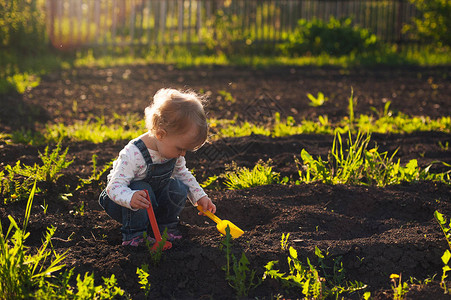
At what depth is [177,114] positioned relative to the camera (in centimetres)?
270

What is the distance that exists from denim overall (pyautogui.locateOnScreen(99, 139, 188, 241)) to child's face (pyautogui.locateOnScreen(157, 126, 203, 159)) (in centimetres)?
9

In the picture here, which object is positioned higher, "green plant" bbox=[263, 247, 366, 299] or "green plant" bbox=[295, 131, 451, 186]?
"green plant" bbox=[295, 131, 451, 186]

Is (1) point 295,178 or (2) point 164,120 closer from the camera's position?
(2) point 164,120

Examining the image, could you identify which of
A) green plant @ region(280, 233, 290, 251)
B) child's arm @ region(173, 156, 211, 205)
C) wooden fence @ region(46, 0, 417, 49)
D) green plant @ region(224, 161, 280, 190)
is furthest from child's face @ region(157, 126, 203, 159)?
wooden fence @ region(46, 0, 417, 49)

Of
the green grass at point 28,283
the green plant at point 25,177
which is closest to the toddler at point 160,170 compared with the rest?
the green grass at point 28,283

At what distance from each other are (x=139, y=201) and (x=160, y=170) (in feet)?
1.03

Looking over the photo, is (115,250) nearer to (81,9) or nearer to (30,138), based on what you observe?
(30,138)

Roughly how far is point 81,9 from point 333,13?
524 cm

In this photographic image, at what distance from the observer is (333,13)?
1194 centimetres

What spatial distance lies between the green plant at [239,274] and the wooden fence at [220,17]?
8.15 m

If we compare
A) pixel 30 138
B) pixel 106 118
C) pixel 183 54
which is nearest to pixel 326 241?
pixel 30 138

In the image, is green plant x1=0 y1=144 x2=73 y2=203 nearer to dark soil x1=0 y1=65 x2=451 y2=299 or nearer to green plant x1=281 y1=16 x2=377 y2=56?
dark soil x1=0 y1=65 x2=451 y2=299

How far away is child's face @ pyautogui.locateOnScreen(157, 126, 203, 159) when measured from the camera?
274 centimetres

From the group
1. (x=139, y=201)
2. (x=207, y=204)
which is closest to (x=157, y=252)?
(x=139, y=201)
